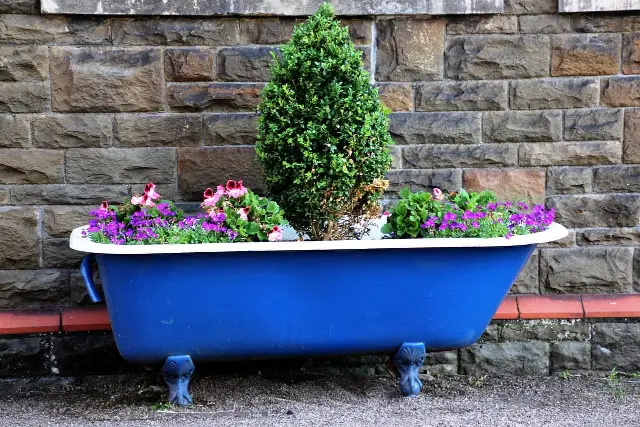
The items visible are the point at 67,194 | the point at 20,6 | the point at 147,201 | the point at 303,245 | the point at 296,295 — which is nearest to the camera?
the point at 303,245

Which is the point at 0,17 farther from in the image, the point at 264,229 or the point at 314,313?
the point at 314,313

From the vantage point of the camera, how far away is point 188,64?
11.8ft

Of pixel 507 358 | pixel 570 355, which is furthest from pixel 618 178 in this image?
pixel 507 358

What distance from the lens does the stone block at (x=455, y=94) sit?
3713 millimetres

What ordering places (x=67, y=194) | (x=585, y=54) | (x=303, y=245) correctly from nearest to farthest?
(x=303, y=245) < (x=67, y=194) < (x=585, y=54)

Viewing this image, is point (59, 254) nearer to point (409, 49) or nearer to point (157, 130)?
point (157, 130)

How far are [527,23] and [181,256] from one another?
185cm

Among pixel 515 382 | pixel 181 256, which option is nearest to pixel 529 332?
pixel 515 382

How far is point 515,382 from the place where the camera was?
12.1 ft

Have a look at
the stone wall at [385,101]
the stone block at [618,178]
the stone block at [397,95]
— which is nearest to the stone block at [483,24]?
the stone wall at [385,101]

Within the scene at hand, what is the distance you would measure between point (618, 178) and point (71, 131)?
7.79ft

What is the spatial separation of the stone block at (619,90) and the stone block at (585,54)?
0.05 m

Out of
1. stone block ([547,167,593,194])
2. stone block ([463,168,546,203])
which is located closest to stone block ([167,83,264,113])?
stone block ([463,168,546,203])

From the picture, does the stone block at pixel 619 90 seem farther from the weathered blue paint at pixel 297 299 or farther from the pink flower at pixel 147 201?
the pink flower at pixel 147 201
